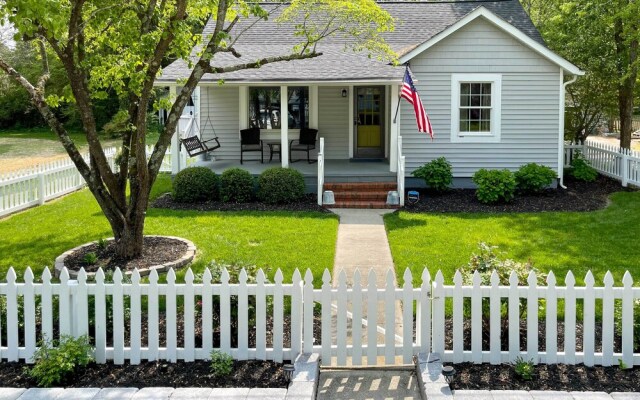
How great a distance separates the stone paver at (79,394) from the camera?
5.32 meters

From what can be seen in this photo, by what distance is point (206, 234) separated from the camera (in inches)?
475

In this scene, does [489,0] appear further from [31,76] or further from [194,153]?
[31,76]

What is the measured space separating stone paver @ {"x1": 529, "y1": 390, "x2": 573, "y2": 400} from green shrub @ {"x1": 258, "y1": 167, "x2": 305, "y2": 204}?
1043 centimetres

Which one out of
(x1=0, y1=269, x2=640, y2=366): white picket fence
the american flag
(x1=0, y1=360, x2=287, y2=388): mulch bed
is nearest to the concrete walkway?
the american flag

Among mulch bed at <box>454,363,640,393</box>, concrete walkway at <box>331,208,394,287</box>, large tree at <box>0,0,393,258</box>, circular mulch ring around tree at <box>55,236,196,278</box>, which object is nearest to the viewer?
mulch bed at <box>454,363,640,393</box>

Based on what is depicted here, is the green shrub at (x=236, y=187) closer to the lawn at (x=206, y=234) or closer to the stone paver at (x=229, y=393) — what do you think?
the lawn at (x=206, y=234)

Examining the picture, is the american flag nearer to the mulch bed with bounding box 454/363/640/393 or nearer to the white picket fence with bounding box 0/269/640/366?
the white picket fence with bounding box 0/269/640/366

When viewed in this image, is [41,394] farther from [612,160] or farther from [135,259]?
[612,160]

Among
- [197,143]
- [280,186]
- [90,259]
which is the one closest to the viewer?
[90,259]

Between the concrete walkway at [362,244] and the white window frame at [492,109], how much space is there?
12.6ft

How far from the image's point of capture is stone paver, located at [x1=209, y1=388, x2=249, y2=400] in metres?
5.33

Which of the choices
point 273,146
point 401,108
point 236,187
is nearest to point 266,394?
point 236,187

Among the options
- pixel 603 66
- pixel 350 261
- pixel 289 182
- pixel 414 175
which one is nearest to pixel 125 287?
pixel 350 261

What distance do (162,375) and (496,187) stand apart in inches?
439
